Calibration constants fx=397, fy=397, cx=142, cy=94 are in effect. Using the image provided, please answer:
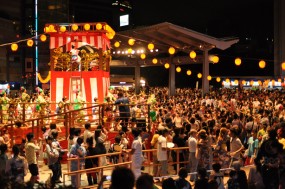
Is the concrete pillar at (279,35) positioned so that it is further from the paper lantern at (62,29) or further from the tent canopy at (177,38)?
the paper lantern at (62,29)

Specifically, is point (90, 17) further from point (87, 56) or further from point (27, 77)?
point (87, 56)

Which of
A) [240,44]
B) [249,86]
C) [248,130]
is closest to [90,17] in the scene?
[240,44]

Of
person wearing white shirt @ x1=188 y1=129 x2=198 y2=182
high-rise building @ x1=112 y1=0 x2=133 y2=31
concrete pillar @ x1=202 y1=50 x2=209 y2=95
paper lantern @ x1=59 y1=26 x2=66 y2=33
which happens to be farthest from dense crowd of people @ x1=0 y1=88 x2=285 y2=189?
high-rise building @ x1=112 y1=0 x2=133 y2=31

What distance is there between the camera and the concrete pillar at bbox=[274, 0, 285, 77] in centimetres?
4509

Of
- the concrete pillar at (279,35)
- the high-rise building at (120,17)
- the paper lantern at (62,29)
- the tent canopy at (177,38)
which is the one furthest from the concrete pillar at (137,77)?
the high-rise building at (120,17)

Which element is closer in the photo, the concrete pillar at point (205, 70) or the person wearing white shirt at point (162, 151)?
the person wearing white shirt at point (162, 151)

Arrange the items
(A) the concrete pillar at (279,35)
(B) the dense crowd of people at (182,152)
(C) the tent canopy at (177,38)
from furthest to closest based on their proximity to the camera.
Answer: (A) the concrete pillar at (279,35) < (C) the tent canopy at (177,38) < (B) the dense crowd of people at (182,152)

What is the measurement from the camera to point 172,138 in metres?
11.3

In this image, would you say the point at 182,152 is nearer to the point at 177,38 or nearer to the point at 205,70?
the point at 177,38

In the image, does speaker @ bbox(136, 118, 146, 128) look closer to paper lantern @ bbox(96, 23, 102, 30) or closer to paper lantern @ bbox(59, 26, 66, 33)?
paper lantern @ bbox(96, 23, 102, 30)

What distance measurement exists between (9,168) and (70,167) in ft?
5.65

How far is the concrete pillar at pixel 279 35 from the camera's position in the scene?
4509 centimetres

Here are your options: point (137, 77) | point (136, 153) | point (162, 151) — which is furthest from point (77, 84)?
point (137, 77)

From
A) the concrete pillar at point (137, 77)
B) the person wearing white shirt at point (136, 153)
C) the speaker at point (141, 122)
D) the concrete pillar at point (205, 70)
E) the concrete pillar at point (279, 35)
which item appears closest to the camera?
the person wearing white shirt at point (136, 153)
